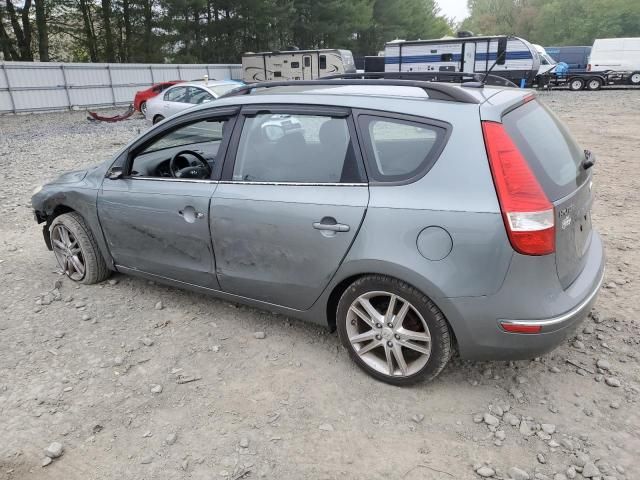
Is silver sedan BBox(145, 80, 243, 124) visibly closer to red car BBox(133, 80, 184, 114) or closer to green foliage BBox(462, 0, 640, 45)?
red car BBox(133, 80, 184, 114)

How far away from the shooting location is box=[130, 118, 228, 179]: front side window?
3.45 meters

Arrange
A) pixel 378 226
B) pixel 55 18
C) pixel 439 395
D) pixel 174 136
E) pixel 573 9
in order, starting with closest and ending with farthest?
pixel 378 226 → pixel 439 395 → pixel 174 136 → pixel 55 18 → pixel 573 9

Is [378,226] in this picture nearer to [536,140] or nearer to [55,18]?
[536,140]

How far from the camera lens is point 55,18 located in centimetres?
2881

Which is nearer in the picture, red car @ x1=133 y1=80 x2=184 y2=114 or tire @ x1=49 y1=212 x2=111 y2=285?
tire @ x1=49 y1=212 x2=111 y2=285

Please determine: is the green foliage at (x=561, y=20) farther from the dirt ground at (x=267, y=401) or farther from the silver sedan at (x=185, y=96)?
the dirt ground at (x=267, y=401)

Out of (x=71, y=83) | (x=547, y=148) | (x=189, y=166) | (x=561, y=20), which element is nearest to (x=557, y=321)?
(x=547, y=148)

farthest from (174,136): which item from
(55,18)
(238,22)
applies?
(238,22)

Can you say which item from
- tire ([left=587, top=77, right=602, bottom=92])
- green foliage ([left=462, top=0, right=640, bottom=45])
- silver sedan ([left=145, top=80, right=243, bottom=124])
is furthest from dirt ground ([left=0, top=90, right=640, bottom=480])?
green foliage ([left=462, top=0, right=640, bottom=45])

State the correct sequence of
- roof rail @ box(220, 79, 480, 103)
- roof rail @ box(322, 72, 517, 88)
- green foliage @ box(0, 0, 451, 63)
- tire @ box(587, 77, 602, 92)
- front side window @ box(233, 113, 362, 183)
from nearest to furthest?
roof rail @ box(220, 79, 480, 103), front side window @ box(233, 113, 362, 183), roof rail @ box(322, 72, 517, 88), tire @ box(587, 77, 602, 92), green foliage @ box(0, 0, 451, 63)

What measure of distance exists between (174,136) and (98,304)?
1470mm

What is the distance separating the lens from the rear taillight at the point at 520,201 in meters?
2.32

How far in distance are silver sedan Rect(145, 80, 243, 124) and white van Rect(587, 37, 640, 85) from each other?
23.8m

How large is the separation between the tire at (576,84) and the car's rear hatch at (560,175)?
2995 cm
